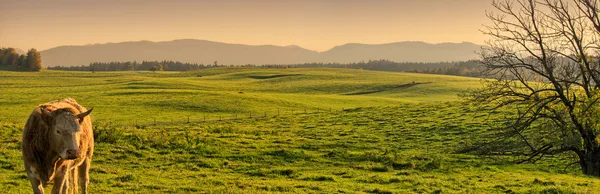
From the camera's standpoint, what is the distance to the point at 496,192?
18.5 metres

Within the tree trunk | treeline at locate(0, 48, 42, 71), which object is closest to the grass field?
the tree trunk

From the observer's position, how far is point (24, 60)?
155 metres

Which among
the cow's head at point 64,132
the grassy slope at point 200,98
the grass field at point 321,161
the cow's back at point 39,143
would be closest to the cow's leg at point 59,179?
the cow's back at point 39,143

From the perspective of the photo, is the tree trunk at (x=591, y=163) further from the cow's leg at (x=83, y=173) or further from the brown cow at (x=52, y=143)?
the brown cow at (x=52, y=143)

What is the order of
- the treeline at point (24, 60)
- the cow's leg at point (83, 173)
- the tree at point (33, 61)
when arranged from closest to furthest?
the cow's leg at point (83, 173), the tree at point (33, 61), the treeline at point (24, 60)

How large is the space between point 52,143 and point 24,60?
16883cm

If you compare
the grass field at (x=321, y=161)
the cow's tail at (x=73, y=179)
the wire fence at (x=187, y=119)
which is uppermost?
the cow's tail at (x=73, y=179)

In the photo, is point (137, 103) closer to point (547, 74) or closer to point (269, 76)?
point (547, 74)

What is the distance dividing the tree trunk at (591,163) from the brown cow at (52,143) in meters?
24.4

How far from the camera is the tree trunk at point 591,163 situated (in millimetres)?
23922

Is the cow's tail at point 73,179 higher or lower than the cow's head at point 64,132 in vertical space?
lower

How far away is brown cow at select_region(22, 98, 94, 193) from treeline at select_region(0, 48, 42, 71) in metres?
163

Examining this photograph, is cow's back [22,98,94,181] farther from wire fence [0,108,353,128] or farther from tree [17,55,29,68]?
tree [17,55,29,68]

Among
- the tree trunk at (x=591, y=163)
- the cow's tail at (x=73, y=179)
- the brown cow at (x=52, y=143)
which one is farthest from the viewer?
the tree trunk at (x=591, y=163)
